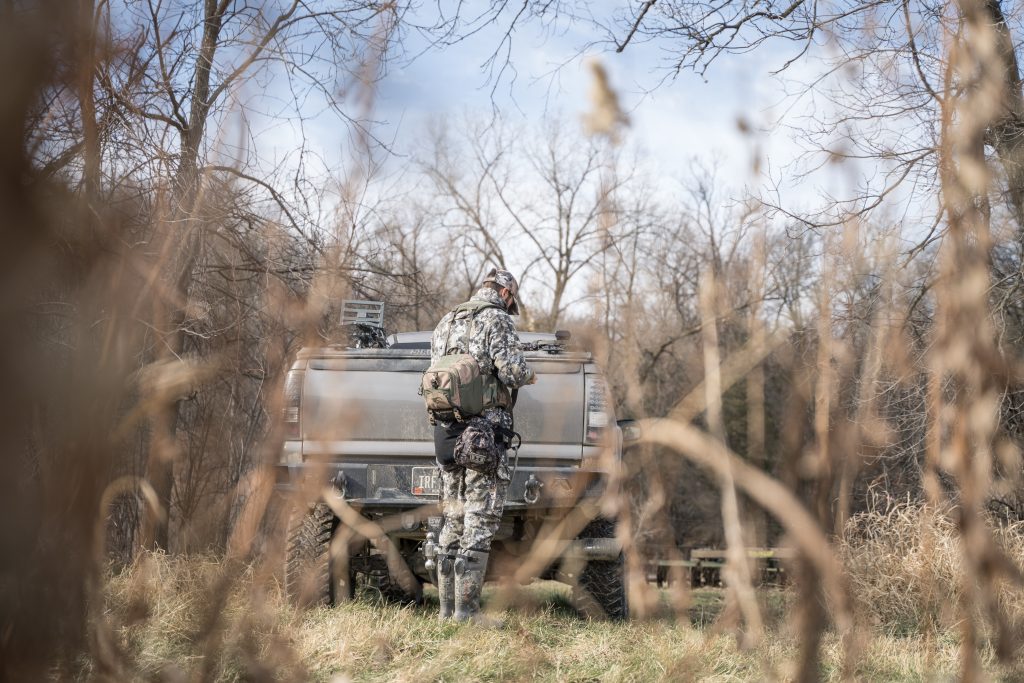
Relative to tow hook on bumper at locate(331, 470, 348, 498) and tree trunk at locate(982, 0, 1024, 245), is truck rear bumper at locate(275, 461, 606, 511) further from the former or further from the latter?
tree trunk at locate(982, 0, 1024, 245)

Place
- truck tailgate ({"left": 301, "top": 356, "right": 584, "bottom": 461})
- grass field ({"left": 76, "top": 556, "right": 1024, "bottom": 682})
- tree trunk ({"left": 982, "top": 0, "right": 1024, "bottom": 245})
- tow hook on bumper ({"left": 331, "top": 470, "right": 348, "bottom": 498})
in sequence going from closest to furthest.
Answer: grass field ({"left": 76, "top": 556, "right": 1024, "bottom": 682})
tow hook on bumper ({"left": 331, "top": 470, "right": 348, "bottom": 498})
truck tailgate ({"left": 301, "top": 356, "right": 584, "bottom": 461})
tree trunk ({"left": 982, "top": 0, "right": 1024, "bottom": 245})

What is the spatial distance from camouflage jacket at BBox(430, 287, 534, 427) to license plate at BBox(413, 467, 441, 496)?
856 millimetres

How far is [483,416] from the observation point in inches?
197

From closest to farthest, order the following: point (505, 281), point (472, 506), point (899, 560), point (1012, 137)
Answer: point (472, 506)
point (505, 281)
point (899, 560)
point (1012, 137)

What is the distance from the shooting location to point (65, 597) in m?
0.78

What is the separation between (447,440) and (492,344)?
0.57m

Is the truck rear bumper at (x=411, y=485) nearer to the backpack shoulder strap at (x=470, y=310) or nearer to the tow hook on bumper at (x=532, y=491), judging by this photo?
the tow hook on bumper at (x=532, y=491)

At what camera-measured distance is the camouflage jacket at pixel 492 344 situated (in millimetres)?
5004

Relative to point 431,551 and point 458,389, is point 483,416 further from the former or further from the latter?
point 431,551

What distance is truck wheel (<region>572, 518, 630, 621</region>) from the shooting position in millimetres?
5887

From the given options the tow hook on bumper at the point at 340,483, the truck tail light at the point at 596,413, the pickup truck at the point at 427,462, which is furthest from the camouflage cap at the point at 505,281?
the tow hook on bumper at the point at 340,483

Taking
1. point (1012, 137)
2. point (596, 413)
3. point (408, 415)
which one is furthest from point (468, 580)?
point (1012, 137)

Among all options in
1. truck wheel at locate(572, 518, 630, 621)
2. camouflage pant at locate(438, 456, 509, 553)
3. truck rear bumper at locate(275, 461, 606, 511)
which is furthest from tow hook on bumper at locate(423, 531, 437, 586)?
truck wheel at locate(572, 518, 630, 621)

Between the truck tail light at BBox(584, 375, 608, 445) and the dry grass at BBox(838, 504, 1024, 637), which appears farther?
the dry grass at BBox(838, 504, 1024, 637)
